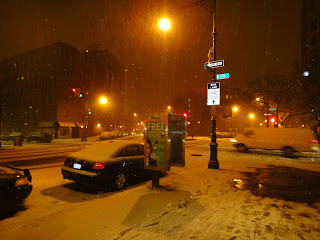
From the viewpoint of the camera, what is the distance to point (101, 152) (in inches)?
291

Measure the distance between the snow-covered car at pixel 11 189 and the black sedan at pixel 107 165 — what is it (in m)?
1.60

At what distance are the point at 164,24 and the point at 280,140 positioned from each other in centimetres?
1246

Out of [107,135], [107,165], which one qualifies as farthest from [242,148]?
[107,135]

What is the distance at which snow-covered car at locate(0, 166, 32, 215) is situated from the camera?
192 inches

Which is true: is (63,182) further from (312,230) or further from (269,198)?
(312,230)

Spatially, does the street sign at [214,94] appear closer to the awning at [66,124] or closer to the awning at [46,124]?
the awning at [66,124]

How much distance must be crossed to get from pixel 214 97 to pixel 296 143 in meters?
9.85

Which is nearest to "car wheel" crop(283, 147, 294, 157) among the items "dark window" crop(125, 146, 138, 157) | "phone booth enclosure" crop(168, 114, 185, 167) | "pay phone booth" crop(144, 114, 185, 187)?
"phone booth enclosure" crop(168, 114, 185, 167)

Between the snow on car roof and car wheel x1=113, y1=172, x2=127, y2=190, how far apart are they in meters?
0.60

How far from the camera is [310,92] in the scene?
28219 mm

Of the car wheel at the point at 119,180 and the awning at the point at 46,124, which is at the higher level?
the awning at the point at 46,124

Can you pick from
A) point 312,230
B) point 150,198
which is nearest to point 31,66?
point 150,198

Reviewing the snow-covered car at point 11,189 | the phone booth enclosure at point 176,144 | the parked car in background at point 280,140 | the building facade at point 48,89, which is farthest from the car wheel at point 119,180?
the building facade at point 48,89

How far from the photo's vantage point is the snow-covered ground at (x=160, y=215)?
419 centimetres
